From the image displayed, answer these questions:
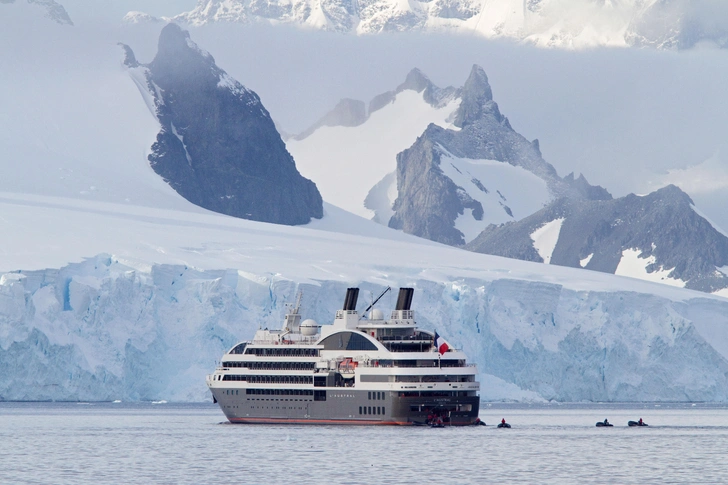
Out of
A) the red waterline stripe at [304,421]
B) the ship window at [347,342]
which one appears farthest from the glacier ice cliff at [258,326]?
the ship window at [347,342]

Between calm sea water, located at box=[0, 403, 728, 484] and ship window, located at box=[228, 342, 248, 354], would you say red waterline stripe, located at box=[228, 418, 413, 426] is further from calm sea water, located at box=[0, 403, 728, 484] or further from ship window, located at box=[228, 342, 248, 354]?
ship window, located at box=[228, 342, 248, 354]

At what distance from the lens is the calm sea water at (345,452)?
55625 mm

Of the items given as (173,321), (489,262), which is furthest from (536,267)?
(173,321)

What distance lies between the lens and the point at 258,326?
9850 centimetres

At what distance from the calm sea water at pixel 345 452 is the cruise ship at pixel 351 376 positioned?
3.31 ft

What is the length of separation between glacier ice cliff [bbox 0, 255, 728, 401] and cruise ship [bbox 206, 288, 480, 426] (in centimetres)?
1475

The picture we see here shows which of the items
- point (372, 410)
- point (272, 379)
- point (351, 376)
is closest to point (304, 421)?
point (272, 379)

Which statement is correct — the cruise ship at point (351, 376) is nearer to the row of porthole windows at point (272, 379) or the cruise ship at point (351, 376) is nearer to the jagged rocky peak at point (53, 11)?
the row of porthole windows at point (272, 379)

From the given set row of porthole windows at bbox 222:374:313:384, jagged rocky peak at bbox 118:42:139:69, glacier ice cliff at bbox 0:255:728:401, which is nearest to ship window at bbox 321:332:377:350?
row of porthole windows at bbox 222:374:313:384

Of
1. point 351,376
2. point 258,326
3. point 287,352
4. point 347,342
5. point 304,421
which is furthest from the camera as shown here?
point 258,326

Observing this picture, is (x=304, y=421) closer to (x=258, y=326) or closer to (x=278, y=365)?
(x=278, y=365)

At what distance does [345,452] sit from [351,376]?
12877 millimetres

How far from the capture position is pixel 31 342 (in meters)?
89.4

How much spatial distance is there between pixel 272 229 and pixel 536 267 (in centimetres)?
2312
